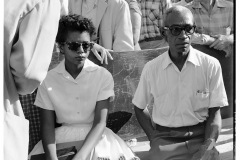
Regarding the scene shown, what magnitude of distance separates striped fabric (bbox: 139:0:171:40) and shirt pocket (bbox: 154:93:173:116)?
66.2 inches

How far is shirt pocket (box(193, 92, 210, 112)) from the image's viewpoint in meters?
2.59

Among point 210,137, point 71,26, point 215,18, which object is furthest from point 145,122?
point 215,18

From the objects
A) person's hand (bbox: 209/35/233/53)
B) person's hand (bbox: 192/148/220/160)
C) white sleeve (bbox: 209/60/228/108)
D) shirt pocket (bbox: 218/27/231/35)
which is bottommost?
person's hand (bbox: 192/148/220/160)

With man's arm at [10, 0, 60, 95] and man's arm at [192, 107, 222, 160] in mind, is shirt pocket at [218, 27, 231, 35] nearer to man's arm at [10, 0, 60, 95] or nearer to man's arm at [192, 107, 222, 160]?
man's arm at [192, 107, 222, 160]

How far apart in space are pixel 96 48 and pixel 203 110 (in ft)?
2.89

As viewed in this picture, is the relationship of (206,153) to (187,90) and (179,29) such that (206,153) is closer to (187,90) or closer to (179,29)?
(187,90)

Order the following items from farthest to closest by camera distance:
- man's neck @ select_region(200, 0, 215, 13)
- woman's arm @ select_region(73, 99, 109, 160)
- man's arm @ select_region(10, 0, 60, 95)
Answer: man's neck @ select_region(200, 0, 215, 13)
woman's arm @ select_region(73, 99, 109, 160)
man's arm @ select_region(10, 0, 60, 95)

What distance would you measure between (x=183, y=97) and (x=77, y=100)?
67 cm

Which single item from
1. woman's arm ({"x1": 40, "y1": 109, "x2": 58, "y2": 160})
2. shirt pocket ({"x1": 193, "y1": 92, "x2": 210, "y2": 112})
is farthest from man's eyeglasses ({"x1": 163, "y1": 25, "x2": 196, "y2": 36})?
woman's arm ({"x1": 40, "y1": 109, "x2": 58, "y2": 160})

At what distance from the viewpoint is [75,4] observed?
140 inches

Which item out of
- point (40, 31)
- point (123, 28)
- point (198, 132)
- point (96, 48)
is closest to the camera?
point (40, 31)

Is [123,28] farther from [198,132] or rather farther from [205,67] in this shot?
[198,132]

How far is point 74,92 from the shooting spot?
2.70m

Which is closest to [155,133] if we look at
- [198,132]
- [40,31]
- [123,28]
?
[198,132]
